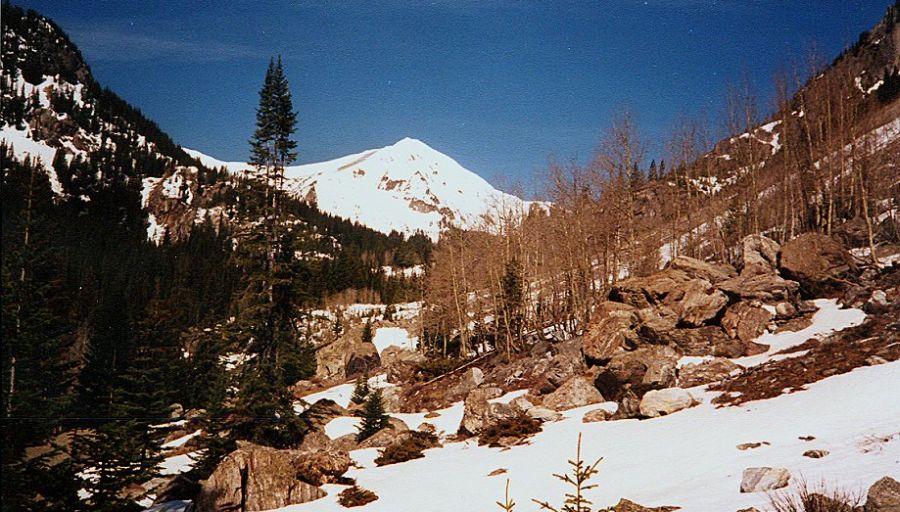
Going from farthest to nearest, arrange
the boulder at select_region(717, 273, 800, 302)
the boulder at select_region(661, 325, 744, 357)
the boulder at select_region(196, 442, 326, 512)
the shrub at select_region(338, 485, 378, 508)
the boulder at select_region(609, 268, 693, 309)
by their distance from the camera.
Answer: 1. the boulder at select_region(609, 268, 693, 309)
2. the boulder at select_region(717, 273, 800, 302)
3. the boulder at select_region(661, 325, 744, 357)
4. the boulder at select_region(196, 442, 326, 512)
5. the shrub at select_region(338, 485, 378, 508)

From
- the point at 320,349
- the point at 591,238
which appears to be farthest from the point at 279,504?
the point at 320,349

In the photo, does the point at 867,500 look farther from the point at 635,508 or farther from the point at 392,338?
the point at 392,338

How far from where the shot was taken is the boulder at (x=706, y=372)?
1641 centimetres

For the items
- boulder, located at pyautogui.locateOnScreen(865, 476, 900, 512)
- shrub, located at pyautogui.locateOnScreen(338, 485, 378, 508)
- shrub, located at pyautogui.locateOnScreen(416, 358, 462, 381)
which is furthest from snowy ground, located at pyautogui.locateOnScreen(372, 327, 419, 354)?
boulder, located at pyautogui.locateOnScreen(865, 476, 900, 512)

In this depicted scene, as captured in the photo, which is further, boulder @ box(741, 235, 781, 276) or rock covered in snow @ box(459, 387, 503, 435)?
boulder @ box(741, 235, 781, 276)

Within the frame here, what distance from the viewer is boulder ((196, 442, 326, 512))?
10938mm

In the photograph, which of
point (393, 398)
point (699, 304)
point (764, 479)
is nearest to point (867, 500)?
point (764, 479)

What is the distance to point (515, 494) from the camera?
374 inches

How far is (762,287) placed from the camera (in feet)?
74.3

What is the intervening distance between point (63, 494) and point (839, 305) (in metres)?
27.7

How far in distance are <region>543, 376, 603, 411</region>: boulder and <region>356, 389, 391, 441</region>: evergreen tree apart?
7.54 metres

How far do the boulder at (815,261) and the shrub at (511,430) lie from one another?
17783mm

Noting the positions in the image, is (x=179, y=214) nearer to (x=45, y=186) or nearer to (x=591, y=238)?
(x=591, y=238)

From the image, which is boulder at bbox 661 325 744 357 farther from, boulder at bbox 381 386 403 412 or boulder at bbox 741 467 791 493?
boulder at bbox 381 386 403 412
